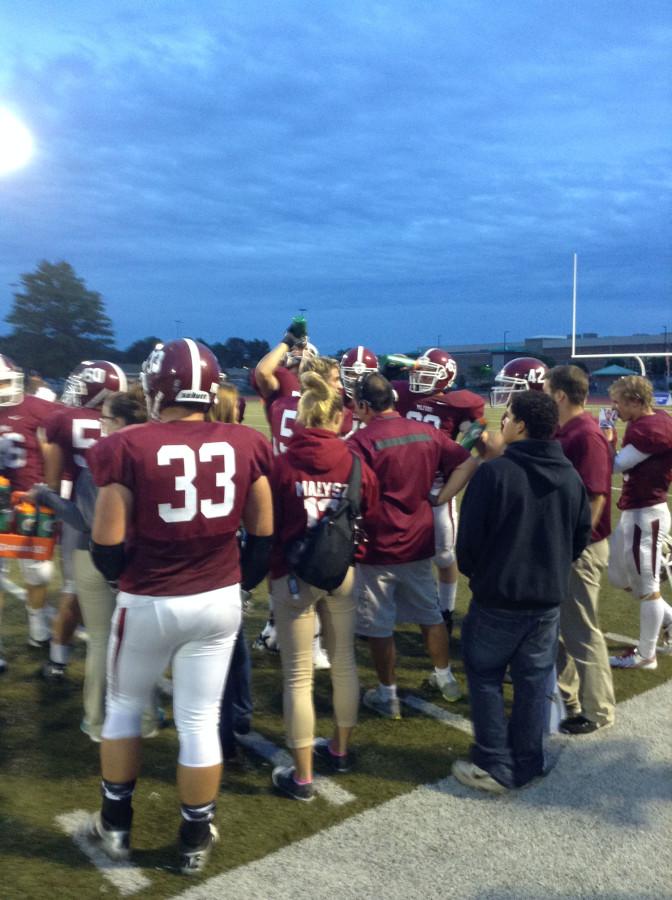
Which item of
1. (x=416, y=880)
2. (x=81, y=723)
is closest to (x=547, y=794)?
(x=416, y=880)

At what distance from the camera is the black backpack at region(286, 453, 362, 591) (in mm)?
3461

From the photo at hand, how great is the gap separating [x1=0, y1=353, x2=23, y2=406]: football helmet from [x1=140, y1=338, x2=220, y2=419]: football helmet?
7.74 feet

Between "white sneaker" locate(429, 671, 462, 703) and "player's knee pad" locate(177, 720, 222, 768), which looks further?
"white sneaker" locate(429, 671, 462, 703)

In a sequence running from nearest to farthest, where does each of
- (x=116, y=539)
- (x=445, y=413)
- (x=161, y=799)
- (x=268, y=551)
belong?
(x=116, y=539)
(x=268, y=551)
(x=161, y=799)
(x=445, y=413)

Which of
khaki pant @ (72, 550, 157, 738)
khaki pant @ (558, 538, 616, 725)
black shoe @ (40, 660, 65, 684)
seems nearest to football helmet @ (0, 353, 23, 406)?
khaki pant @ (72, 550, 157, 738)

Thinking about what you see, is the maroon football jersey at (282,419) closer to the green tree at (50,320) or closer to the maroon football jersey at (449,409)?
the maroon football jersey at (449,409)

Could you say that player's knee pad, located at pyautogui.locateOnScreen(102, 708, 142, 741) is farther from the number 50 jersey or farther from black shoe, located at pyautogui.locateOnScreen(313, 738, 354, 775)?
black shoe, located at pyautogui.locateOnScreen(313, 738, 354, 775)

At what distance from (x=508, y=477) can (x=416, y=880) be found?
175cm

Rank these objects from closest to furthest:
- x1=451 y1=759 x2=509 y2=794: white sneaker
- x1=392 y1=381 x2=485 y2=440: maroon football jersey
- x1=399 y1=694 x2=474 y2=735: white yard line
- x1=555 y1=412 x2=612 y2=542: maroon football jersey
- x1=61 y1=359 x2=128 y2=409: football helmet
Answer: x1=451 y1=759 x2=509 y2=794: white sneaker → x1=555 y1=412 x2=612 y2=542: maroon football jersey → x1=399 y1=694 x2=474 y2=735: white yard line → x1=61 y1=359 x2=128 y2=409: football helmet → x1=392 y1=381 x2=485 y2=440: maroon football jersey

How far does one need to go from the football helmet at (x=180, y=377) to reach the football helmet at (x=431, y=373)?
9.15ft

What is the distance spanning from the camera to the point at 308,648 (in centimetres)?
365

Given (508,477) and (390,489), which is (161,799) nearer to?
(390,489)

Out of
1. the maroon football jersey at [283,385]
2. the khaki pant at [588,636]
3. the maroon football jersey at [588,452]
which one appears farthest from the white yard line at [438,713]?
the maroon football jersey at [283,385]

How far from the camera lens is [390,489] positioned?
4301 mm
